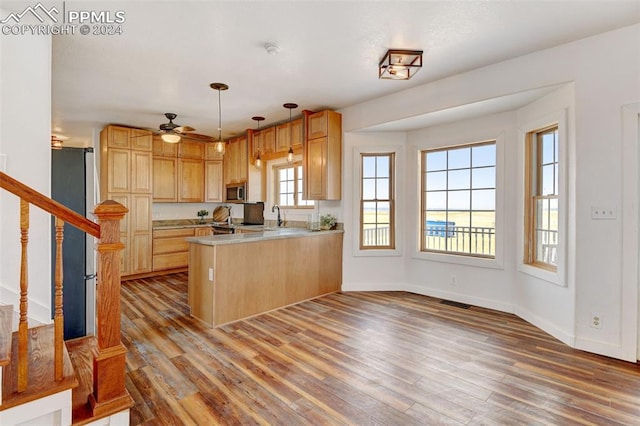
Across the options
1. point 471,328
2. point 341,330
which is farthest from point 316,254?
point 471,328

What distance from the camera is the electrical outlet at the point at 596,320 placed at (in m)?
2.69

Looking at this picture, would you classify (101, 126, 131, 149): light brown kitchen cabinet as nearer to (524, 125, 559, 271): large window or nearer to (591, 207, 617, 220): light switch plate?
(524, 125, 559, 271): large window

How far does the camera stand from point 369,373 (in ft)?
7.87

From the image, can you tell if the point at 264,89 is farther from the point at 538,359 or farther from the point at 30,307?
the point at 538,359

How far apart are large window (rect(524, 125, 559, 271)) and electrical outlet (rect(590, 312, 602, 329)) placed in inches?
21.9

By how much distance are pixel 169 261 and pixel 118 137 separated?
7.76 ft

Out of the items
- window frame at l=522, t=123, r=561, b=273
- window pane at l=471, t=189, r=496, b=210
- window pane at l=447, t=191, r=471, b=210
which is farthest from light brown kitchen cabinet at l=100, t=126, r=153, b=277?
window frame at l=522, t=123, r=561, b=273

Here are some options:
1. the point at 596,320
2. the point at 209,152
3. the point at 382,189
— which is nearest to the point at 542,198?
the point at 596,320

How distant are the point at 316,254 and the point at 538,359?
2.67m

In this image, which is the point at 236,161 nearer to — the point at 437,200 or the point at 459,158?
the point at 437,200

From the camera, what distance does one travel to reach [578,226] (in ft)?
9.20

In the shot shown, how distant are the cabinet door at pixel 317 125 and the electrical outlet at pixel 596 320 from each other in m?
3.62

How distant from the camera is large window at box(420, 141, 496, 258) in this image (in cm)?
400

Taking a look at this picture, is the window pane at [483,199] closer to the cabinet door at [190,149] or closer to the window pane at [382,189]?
the window pane at [382,189]
